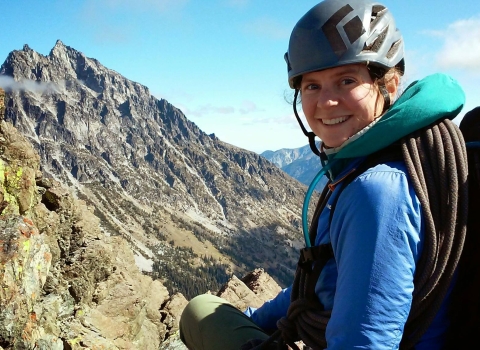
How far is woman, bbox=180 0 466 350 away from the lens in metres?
2.88

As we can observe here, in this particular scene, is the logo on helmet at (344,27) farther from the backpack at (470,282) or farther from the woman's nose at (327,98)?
the backpack at (470,282)

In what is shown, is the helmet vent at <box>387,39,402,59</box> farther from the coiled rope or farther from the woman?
the coiled rope

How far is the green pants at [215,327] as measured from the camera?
548cm

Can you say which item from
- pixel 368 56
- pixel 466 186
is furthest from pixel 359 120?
pixel 466 186

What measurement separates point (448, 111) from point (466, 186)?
2.37 feet

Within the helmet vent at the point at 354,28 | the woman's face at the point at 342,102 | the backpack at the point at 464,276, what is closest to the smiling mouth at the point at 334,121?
the woman's face at the point at 342,102

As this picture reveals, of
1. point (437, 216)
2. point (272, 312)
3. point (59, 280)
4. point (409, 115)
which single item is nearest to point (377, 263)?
point (437, 216)

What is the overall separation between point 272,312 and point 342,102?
4.06m

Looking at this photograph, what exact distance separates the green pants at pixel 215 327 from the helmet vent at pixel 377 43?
164 inches

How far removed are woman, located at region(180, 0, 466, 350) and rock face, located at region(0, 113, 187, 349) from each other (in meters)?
9.03

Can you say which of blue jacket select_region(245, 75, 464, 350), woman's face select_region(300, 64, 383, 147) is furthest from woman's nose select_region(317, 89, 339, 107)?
blue jacket select_region(245, 75, 464, 350)

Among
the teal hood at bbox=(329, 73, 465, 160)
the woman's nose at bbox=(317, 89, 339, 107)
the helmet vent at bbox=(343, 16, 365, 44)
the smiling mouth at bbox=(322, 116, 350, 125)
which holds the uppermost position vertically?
the helmet vent at bbox=(343, 16, 365, 44)

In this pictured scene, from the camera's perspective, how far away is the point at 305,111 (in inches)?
161

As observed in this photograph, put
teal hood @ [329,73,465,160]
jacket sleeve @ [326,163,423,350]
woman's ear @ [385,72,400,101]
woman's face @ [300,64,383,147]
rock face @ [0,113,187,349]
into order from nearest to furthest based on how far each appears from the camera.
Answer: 1. jacket sleeve @ [326,163,423,350]
2. teal hood @ [329,73,465,160]
3. woman's face @ [300,64,383,147]
4. woman's ear @ [385,72,400,101]
5. rock face @ [0,113,187,349]
